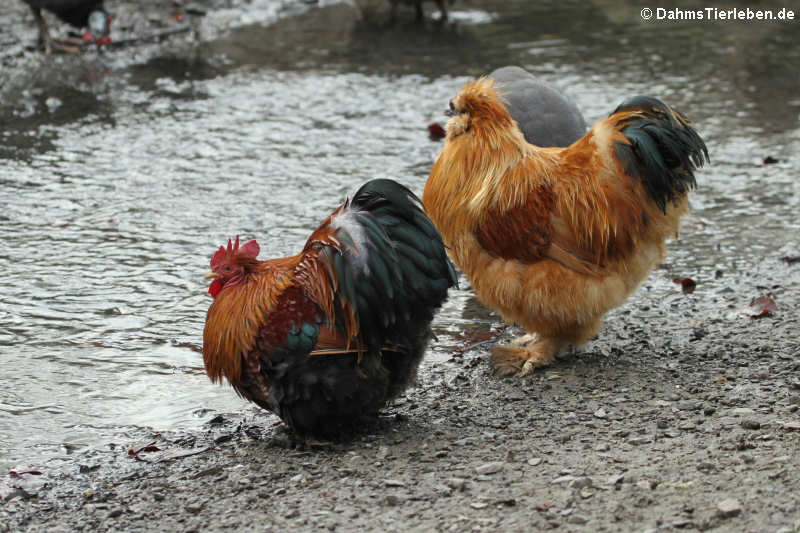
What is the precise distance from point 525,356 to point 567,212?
856mm

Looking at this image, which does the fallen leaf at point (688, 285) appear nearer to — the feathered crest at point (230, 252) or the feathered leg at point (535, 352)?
the feathered leg at point (535, 352)

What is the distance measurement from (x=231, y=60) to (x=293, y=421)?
8947 millimetres

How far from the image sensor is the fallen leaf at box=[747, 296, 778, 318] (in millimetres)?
5762

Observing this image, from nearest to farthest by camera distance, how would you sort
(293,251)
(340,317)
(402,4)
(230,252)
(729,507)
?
(729,507)
(340,317)
(230,252)
(293,251)
(402,4)

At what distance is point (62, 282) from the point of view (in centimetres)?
636

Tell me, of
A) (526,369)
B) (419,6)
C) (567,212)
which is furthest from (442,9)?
(526,369)

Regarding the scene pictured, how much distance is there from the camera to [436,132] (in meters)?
9.38

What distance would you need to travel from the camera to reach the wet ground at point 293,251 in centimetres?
379

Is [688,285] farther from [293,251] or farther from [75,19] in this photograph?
[75,19]

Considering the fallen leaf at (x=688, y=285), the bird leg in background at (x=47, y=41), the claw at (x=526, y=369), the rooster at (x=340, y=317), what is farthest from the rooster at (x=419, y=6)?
the rooster at (x=340, y=317)

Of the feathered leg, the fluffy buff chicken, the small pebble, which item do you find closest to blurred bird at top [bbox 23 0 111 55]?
the fluffy buff chicken

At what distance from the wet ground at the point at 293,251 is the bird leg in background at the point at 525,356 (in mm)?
72

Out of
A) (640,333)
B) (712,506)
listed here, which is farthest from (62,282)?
(712,506)

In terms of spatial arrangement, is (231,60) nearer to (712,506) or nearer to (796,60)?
(796,60)
